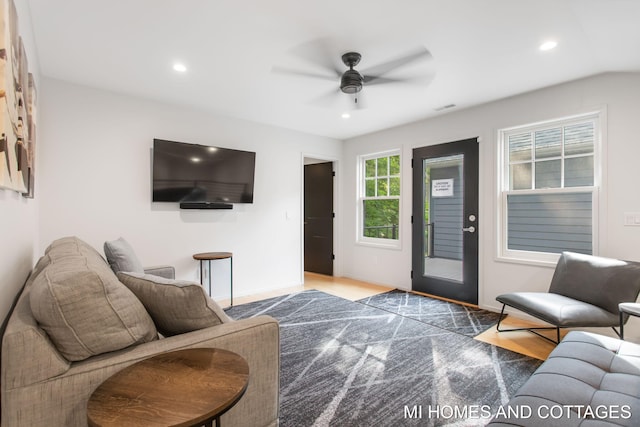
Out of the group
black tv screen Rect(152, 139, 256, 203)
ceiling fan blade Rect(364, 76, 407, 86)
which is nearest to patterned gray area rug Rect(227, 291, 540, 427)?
→ black tv screen Rect(152, 139, 256, 203)

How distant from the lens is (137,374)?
104 centimetres

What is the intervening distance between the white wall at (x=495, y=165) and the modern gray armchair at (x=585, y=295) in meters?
0.36

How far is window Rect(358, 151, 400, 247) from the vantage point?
15.8ft

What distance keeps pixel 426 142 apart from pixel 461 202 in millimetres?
951

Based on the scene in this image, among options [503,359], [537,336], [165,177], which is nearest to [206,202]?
[165,177]

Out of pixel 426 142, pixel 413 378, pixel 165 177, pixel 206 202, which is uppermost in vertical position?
pixel 426 142

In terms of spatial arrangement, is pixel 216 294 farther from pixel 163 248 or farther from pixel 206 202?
pixel 206 202

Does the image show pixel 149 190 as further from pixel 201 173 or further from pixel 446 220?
pixel 446 220

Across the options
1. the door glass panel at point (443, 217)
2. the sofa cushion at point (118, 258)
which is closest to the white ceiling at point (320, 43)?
the door glass panel at point (443, 217)

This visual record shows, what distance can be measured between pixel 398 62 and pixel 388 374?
245cm

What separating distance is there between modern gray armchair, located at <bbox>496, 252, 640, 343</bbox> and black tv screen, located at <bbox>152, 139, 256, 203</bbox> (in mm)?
3238

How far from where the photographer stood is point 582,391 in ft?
4.35

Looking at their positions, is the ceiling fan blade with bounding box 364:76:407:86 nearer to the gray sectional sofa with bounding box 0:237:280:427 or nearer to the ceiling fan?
the ceiling fan

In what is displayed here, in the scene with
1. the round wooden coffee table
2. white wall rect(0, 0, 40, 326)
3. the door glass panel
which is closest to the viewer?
the round wooden coffee table
